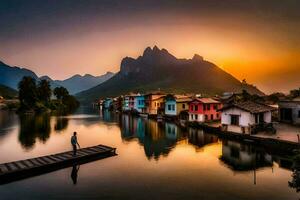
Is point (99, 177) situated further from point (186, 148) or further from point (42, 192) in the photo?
point (186, 148)

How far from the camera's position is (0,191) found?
69.2 feet

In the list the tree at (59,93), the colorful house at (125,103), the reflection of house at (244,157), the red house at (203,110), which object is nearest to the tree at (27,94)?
the tree at (59,93)

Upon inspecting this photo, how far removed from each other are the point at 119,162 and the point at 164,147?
34.2 feet

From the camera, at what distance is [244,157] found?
31.8 m

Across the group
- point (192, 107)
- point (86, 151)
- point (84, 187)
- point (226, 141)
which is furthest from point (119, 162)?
point (192, 107)

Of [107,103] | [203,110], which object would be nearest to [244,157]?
[203,110]

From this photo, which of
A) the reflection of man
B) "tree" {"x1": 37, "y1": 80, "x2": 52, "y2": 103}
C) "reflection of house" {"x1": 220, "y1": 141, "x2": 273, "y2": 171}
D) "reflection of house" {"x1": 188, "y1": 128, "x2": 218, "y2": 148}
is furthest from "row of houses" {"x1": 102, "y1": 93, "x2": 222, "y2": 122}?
"tree" {"x1": 37, "y1": 80, "x2": 52, "y2": 103}

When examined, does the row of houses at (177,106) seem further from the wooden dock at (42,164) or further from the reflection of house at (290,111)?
the wooden dock at (42,164)

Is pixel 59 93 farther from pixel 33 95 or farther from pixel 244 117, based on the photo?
pixel 244 117

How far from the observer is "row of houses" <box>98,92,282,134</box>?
4241 cm

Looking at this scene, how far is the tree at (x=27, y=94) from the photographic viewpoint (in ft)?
393

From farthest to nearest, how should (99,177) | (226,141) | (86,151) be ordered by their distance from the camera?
(226,141)
(86,151)
(99,177)

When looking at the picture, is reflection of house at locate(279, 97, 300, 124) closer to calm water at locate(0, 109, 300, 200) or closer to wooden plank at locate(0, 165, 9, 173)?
calm water at locate(0, 109, 300, 200)

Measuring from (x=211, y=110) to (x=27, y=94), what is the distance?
92263 mm
